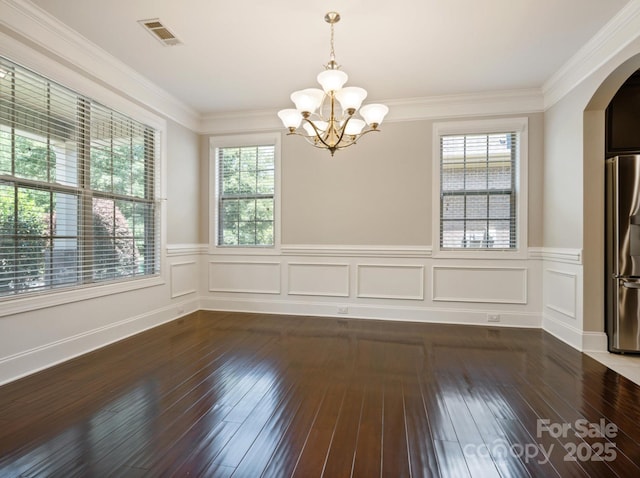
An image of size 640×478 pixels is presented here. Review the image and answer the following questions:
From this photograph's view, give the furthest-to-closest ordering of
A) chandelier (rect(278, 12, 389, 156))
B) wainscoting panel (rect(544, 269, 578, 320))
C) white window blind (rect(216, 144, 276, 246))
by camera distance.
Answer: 1. white window blind (rect(216, 144, 276, 246))
2. wainscoting panel (rect(544, 269, 578, 320))
3. chandelier (rect(278, 12, 389, 156))

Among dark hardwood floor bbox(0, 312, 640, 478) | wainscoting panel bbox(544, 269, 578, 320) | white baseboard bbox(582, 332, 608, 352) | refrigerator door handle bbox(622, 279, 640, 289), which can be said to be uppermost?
refrigerator door handle bbox(622, 279, 640, 289)

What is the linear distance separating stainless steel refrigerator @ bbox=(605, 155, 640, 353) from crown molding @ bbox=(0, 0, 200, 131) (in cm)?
497

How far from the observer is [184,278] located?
4.81 metres

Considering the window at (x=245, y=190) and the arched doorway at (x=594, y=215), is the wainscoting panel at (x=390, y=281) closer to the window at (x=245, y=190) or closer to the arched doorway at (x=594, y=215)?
the window at (x=245, y=190)

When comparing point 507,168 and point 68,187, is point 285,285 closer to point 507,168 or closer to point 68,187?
point 68,187

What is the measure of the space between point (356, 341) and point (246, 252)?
219 centimetres

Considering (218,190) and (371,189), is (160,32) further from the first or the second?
(371,189)

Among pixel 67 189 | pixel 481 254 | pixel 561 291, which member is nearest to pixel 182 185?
pixel 67 189

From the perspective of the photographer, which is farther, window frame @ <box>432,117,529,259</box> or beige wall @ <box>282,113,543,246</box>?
beige wall @ <box>282,113,543,246</box>

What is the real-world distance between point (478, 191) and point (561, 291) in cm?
148

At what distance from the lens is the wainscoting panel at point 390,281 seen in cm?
450

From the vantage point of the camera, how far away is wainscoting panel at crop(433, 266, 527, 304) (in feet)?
14.0

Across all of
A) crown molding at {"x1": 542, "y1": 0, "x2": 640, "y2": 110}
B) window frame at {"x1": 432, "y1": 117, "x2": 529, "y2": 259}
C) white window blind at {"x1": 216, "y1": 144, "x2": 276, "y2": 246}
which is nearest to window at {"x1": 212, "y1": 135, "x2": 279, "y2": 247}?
white window blind at {"x1": 216, "y1": 144, "x2": 276, "y2": 246}

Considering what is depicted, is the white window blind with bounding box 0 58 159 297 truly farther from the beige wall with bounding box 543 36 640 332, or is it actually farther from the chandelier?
the beige wall with bounding box 543 36 640 332
